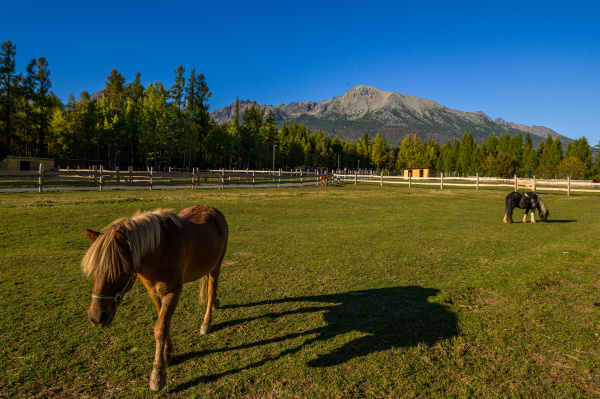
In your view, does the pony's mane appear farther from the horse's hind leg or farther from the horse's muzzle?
the horse's hind leg

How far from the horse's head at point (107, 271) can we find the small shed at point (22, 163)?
5044cm

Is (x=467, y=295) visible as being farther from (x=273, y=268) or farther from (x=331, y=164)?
(x=331, y=164)

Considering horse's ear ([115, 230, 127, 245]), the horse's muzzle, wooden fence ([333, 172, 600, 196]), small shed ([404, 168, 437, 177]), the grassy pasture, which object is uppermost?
small shed ([404, 168, 437, 177])

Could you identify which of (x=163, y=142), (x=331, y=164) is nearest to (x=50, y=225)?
(x=163, y=142)

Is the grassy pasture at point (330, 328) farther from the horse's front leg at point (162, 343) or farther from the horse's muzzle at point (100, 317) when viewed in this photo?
the horse's muzzle at point (100, 317)

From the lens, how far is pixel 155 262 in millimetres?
3016

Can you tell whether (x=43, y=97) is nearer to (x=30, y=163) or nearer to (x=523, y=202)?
(x=30, y=163)

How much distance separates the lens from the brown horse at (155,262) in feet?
8.62

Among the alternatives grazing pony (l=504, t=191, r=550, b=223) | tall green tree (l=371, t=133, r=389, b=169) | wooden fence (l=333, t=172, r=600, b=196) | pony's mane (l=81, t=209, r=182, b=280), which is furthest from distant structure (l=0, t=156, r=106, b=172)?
tall green tree (l=371, t=133, r=389, b=169)

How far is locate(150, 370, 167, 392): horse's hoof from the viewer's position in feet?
9.19

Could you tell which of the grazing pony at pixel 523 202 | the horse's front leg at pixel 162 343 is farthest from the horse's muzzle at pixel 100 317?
the grazing pony at pixel 523 202

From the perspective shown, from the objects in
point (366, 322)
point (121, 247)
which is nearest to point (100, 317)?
point (121, 247)

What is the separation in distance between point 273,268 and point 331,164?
10123cm

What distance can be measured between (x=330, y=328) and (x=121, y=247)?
2.54m
